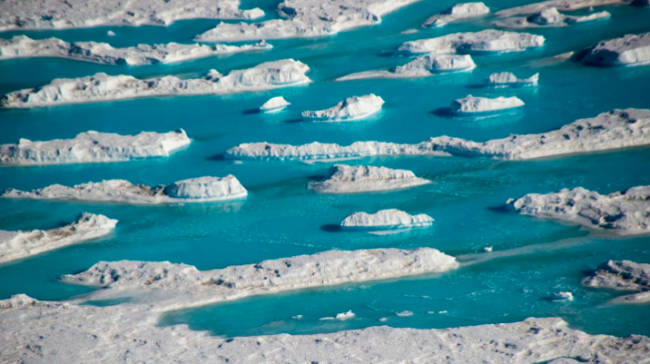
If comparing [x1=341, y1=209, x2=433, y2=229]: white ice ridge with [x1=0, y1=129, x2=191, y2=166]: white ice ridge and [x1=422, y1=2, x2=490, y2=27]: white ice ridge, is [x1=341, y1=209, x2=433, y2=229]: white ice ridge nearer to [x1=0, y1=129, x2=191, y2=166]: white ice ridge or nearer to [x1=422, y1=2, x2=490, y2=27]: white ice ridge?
[x1=0, y1=129, x2=191, y2=166]: white ice ridge

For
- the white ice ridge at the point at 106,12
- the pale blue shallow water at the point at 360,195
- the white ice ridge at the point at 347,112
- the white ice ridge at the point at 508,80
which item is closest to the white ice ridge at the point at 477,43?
the pale blue shallow water at the point at 360,195

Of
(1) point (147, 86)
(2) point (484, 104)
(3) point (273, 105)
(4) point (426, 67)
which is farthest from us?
(1) point (147, 86)

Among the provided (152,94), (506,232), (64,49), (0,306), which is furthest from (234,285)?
(64,49)

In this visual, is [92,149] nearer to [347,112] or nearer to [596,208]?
[347,112]

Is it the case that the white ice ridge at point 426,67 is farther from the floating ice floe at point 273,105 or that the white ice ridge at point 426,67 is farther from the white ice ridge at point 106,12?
the white ice ridge at point 106,12

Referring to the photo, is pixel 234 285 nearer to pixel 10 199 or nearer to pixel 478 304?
pixel 478 304

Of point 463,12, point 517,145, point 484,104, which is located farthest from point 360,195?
point 463,12
